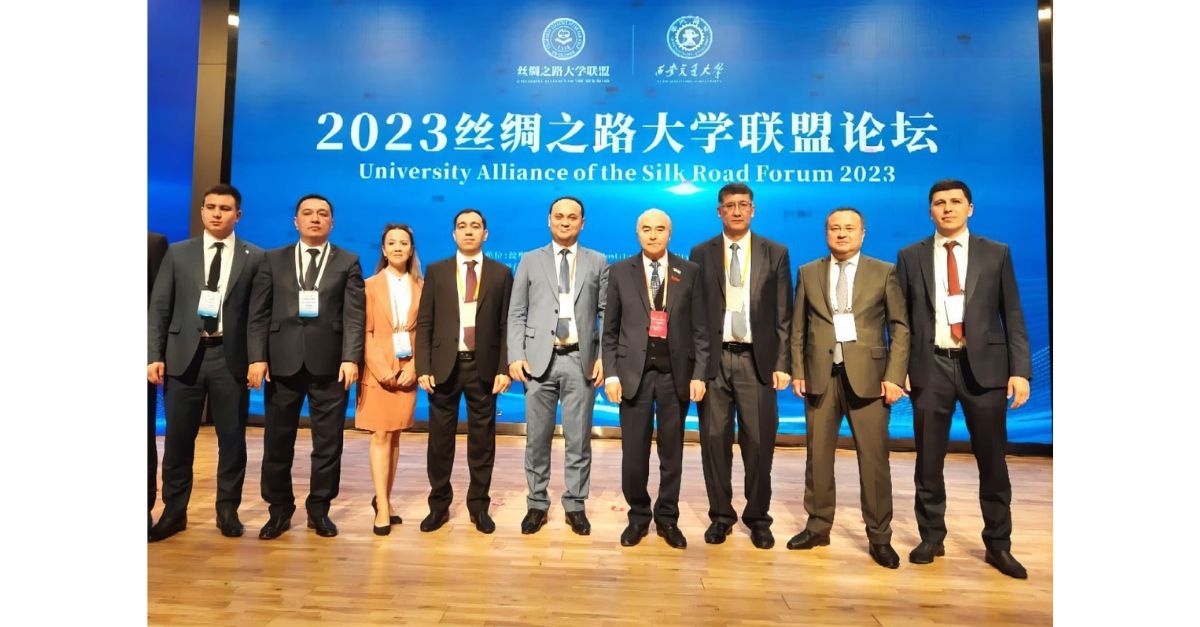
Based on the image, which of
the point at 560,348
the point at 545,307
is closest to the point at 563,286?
the point at 545,307

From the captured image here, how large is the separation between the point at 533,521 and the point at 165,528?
1.73 meters

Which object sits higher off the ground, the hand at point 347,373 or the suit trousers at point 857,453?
the hand at point 347,373

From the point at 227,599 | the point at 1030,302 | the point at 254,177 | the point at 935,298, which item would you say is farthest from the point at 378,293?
the point at 1030,302

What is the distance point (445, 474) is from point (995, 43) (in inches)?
218

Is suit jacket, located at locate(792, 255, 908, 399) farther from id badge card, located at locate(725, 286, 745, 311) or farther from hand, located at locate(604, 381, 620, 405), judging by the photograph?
hand, located at locate(604, 381, 620, 405)

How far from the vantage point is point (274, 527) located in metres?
3.35

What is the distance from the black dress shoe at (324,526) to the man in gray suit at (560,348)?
0.93 m

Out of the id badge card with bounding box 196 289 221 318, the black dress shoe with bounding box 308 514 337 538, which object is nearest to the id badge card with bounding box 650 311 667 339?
the black dress shoe with bounding box 308 514 337 538

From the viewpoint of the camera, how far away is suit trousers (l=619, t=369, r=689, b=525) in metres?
3.32

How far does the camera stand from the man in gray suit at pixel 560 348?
11.3 feet

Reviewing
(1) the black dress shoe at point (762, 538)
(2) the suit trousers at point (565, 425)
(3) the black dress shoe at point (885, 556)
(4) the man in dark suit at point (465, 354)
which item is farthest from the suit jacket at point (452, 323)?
(3) the black dress shoe at point (885, 556)

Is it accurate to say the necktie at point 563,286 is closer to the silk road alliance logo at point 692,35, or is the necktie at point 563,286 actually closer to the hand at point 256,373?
the hand at point 256,373

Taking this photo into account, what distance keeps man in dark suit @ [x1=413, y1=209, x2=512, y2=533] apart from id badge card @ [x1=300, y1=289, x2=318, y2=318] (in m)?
0.48

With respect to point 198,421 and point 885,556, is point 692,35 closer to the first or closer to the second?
point 885,556
